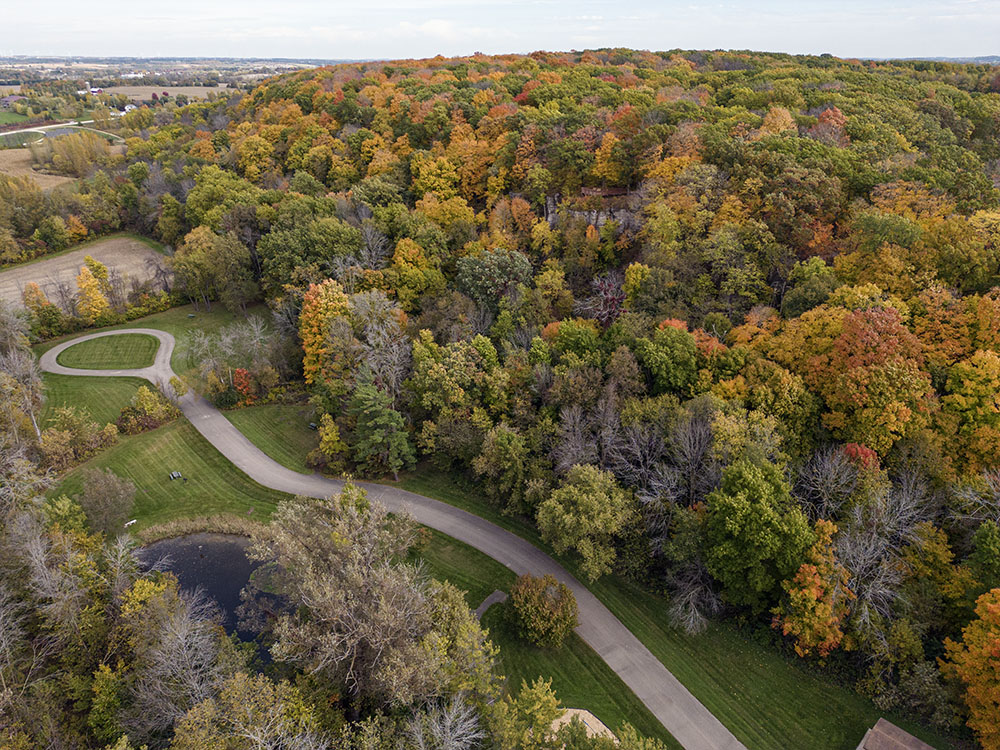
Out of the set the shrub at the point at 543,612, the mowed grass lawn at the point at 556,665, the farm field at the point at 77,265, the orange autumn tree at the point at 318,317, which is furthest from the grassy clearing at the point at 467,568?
the farm field at the point at 77,265

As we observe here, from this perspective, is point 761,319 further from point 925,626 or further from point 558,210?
point 558,210

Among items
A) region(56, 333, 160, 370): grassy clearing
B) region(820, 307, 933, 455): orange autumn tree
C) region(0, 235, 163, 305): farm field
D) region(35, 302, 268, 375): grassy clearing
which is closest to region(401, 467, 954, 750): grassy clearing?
region(820, 307, 933, 455): orange autumn tree

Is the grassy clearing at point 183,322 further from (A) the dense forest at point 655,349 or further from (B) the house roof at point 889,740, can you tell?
(B) the house roof at point 889,740

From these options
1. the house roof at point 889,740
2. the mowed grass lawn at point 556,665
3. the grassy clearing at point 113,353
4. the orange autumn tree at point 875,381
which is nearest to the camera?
the house roof at point 889,740

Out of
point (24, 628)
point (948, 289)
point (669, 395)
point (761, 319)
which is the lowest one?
point (24, 628)

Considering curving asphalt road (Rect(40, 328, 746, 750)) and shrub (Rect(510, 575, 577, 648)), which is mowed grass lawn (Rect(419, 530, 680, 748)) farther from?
shrub (Rect(510, 575, 577, 648))

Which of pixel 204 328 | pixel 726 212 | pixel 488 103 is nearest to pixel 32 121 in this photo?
pixel 204 328
